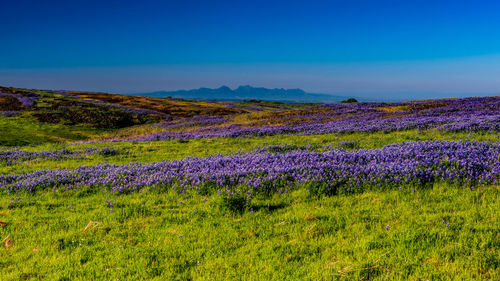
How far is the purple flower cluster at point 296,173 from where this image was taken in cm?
852

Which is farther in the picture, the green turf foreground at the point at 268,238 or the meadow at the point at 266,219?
the meadow at the point at 266,219

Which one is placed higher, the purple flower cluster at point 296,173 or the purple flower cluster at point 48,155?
the purple flower cluster at point 296,173

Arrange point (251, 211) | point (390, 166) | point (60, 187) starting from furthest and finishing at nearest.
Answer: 1. point (60, 187)
2. point (390, 166)
3. point (251, 211)

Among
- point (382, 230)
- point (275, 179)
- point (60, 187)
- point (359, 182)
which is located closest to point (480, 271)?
point (382, 230)

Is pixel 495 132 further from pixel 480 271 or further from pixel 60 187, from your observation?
pixel 60 187

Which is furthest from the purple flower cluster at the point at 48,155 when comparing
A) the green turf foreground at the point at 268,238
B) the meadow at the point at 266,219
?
the green turf foreground at the point at 268,238

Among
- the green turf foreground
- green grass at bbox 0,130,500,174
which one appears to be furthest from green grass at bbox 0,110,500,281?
green grass at bbox 0,130,500,174

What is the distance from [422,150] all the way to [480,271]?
7.53 m

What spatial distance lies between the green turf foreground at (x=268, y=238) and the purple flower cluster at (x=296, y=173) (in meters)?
0.66

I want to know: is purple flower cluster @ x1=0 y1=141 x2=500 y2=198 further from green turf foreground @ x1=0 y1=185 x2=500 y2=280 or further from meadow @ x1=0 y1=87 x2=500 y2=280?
green turf foreground @ x1=0 y1=185 x2=500 y2=280

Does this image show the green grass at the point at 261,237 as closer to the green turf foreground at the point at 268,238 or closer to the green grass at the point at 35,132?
the green turf foreground at the point at 268,238

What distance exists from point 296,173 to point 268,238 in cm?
394

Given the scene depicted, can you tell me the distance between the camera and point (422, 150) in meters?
11.0

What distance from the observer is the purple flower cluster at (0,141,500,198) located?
852cm
